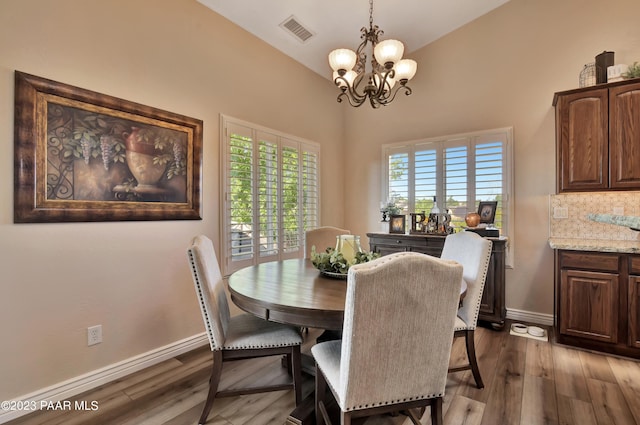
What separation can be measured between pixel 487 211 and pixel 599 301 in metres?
1.24

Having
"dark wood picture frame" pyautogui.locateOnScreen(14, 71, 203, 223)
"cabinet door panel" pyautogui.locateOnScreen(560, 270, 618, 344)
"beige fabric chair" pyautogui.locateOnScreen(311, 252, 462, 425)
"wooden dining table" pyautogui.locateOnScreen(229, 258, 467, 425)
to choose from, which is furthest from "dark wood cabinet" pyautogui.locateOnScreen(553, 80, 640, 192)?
"dark wood picture frame" pyautogui.locateOnScreen(14, 71, 203, 223)

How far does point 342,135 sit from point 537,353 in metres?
3.55

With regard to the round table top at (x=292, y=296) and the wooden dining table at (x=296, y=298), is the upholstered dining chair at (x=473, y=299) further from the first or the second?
the round table top at (x=292, y=296)

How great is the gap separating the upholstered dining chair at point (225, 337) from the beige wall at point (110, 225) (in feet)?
2.83

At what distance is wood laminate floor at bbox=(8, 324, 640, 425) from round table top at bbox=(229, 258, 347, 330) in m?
0.79

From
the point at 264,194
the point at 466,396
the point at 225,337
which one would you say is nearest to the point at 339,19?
the point at 264,194

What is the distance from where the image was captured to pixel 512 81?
3.46 m

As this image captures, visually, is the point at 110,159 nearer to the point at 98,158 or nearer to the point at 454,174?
the point at 98,158

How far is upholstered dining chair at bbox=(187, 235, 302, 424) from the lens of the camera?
173 centimetres

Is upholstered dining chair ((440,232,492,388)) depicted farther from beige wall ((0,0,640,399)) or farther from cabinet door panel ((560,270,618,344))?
beige wall ((0,0,640,399))

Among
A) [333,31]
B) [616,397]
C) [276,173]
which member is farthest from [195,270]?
[333,31]

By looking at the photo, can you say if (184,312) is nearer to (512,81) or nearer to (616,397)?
(616,397)

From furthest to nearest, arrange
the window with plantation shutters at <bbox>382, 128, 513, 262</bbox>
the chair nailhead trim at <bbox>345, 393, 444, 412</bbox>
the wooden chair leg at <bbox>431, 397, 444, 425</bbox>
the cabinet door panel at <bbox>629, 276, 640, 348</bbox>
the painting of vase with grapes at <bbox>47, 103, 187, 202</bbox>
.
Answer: the window with plantation shutters at <bbox>382, 128, 513, 262</bbox> → the cabinet door panel at <bbox>629, 276, 640, 348</bbox> → the painting of vase with grapes at <bbox>47, 103, 187, 202</bbox> → the wooden chair leg at <bbox>431, 397, 444, 425</bbox> → the chair nailhead trim at <bbox>345, 393, 444, 412</bbox>

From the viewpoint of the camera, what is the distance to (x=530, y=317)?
11.0 ft
